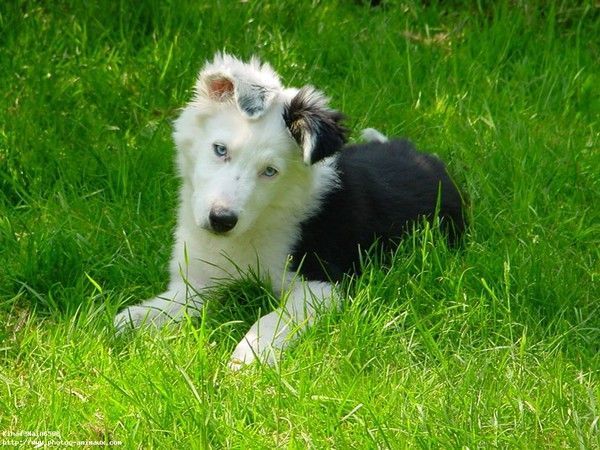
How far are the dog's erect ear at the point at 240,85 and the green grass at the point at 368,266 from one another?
83 centimetres

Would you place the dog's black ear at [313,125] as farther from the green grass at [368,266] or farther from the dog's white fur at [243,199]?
the green grass at [368,266]

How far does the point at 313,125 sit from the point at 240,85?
0.36m

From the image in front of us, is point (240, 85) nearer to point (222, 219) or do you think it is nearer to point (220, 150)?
point (220, 150)

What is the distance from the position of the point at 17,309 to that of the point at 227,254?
0.95m

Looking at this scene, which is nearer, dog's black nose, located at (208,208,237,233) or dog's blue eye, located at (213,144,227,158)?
dog's black nose, located at (208,208,237,233)

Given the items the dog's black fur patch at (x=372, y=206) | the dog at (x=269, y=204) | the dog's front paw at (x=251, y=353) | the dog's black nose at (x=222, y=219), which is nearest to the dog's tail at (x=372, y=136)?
the dog's black fur patch at (x=372, y=206)

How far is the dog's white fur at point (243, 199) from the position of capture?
4.57 m

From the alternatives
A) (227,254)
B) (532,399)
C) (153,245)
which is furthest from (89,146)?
(532,399)

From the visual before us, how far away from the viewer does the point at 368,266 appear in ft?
16.3

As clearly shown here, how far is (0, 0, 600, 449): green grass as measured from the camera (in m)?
3.92

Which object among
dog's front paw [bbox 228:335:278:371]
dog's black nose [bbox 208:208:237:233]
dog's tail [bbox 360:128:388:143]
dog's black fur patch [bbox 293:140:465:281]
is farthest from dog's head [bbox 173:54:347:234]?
dog's tail [bbox 360:128:388:143]

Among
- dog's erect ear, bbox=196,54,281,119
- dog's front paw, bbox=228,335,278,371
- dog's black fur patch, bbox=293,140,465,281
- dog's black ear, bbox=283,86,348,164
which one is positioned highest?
dog's erect ear, bbox=196,54,281,119

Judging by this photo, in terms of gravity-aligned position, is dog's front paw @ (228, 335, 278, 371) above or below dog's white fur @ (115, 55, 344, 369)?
below

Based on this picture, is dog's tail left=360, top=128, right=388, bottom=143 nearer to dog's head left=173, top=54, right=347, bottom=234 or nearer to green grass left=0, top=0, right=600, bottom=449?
green grass left=0, top=0, right=600, bottom=449
